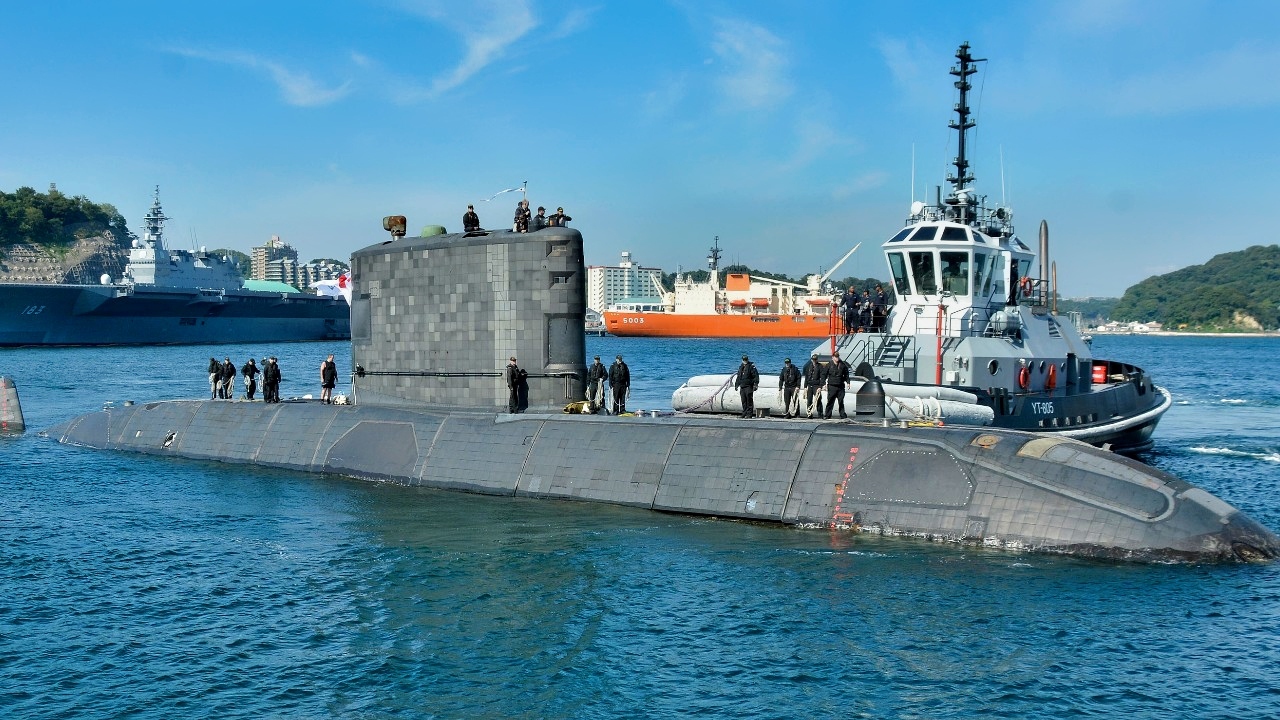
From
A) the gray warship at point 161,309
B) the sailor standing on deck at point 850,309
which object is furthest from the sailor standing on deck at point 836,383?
the gray warship at point 161,309

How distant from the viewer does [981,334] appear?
27.3 m

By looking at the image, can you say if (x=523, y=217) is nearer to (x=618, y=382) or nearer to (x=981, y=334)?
(x=618, y=382)

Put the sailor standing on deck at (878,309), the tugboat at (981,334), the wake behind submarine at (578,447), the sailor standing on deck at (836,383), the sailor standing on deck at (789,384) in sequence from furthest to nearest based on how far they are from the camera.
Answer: the sailor standing on deck at (878,309), the tugboat at (981,334), the sailor standing on deck at (789,384), the sailor standing on deck at (836,383), the wake behind submarine at (578,447)

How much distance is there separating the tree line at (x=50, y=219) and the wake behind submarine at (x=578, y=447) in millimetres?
152270

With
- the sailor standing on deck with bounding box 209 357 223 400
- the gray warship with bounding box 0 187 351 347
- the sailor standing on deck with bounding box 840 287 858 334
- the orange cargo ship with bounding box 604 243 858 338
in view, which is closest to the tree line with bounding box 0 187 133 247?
the gray warship with bounding box 0 187 351 347

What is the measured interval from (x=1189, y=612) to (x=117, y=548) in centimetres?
1507

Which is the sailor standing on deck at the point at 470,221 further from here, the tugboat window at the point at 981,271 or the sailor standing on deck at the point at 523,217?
the tugboat window at the point at 981,271

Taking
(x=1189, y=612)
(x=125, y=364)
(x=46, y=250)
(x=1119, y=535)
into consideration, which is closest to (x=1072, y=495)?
(x=1119, y=535)

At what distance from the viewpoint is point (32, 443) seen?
30.2m

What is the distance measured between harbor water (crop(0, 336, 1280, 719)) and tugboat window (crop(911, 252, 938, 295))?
1020 centimetres

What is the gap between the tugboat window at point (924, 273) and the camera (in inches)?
1083

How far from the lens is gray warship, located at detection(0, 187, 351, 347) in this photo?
88.4 meters

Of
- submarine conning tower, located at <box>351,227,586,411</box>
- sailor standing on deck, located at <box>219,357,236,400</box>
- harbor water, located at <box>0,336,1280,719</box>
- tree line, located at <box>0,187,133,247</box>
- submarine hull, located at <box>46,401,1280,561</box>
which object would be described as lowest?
harbor water, located at <box>0,336,1280,719</box>

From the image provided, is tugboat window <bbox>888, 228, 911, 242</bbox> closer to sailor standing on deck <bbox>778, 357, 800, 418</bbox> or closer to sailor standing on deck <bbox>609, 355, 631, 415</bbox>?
sailor standing on deck <bbox>778, 357, 800, 418</bbox>
